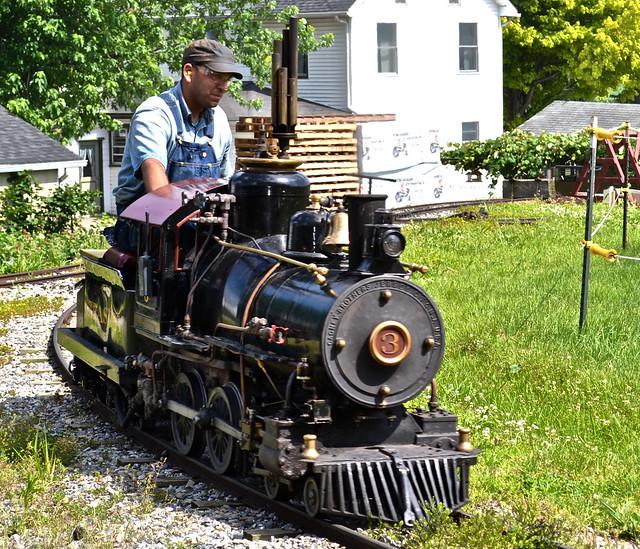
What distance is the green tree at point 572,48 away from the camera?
5069 centimetres

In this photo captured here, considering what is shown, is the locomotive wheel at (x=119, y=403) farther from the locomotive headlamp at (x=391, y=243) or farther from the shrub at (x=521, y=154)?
the shrub at (x=521, y=154)

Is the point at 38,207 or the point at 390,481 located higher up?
Result: the point at 38,207

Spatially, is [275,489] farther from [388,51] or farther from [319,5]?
[388,51]

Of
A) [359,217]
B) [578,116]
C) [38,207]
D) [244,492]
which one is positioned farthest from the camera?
[578,116]

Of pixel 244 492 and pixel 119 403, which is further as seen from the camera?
pixel 119 403

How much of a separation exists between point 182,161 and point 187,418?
225cm

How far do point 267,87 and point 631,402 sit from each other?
3038 cm

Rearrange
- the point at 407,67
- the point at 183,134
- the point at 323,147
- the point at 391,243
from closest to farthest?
the point at 391,243, the point at 183,134, the point at 323,147, the point at 407,67

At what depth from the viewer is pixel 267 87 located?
127 ft

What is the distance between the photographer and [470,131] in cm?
4428

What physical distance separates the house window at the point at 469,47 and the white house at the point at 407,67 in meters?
0.04

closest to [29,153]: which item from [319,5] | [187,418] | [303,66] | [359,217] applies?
[319,5]

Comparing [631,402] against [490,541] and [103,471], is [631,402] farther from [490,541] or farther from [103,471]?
[103,471]

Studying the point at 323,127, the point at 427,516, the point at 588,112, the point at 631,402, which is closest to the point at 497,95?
the point at 588,112
